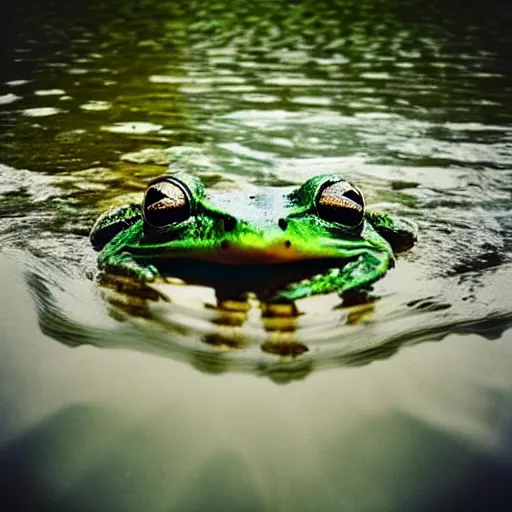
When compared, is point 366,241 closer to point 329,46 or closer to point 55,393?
point 55,393

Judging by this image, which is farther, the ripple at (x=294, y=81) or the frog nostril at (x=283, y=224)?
the ripple at (x=294, y=81)

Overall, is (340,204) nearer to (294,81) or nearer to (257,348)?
(257,348)

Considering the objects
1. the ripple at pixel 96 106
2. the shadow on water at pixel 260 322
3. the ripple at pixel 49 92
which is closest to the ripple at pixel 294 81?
the ripple at pixel 96 106

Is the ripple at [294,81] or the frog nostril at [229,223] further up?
the frog nostril at [229,223]

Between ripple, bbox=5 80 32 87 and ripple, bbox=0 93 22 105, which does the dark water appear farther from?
ripple, bbox=5 80 32 87

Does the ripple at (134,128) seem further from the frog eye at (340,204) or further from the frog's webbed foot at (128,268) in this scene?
the frog eye at (340,204)

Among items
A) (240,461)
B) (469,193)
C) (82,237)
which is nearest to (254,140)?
(469,193)

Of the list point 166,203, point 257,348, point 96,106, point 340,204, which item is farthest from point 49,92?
point 257,348
